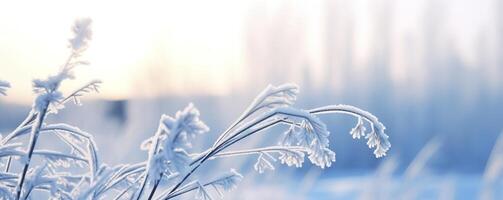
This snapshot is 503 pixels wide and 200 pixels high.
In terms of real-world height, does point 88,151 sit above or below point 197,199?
above

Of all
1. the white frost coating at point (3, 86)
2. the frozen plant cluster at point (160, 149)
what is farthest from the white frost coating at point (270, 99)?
the white frost coating at point (3, 86)

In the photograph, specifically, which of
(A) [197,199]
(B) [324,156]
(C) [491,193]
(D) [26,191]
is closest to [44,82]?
(D) [26,191]

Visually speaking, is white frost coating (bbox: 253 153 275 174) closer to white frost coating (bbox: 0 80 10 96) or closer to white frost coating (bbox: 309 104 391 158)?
white frost coating (bbox: 309 104 391 158)

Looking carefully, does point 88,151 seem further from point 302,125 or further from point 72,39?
point 302,125

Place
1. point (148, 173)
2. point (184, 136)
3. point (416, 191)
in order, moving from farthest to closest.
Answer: point (416, 191) < point (148, 173) < point (184, 136)

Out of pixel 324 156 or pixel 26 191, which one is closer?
pixel 26 191

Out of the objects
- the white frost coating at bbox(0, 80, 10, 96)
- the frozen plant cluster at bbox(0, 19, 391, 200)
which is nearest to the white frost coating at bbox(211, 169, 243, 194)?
the frozen plant cluster at bbox(0, 19, 391, 200)

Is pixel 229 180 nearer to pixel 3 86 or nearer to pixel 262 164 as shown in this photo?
pixel 262 164

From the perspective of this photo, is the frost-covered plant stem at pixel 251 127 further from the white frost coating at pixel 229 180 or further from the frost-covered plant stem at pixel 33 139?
the frost-covered plant stem at pixel 33 139
